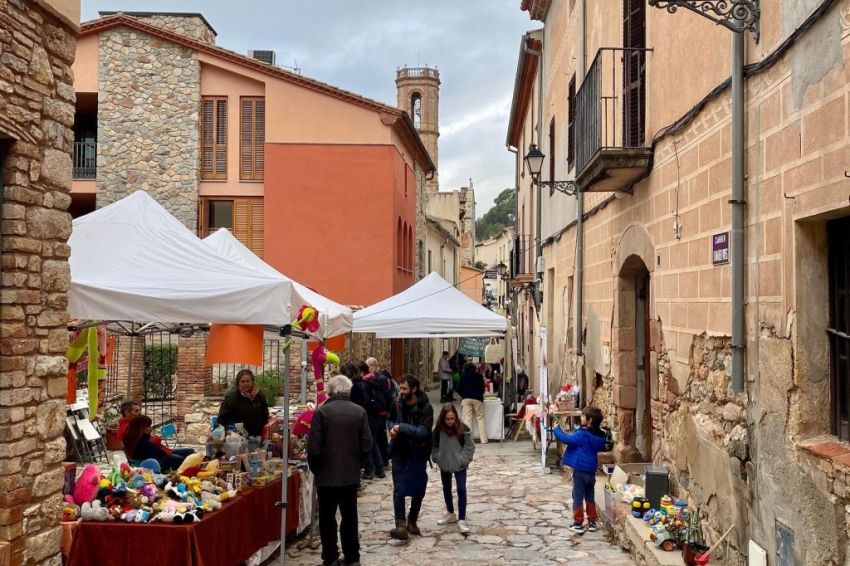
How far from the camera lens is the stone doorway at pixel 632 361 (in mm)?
8922

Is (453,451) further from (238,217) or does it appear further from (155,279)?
(238,217)

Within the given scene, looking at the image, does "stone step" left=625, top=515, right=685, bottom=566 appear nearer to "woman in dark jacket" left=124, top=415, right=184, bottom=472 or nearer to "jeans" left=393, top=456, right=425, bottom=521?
"jeans" left=393, top=456, right=425, bottom=521

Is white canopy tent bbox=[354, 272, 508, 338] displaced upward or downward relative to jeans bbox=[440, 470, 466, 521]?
upward

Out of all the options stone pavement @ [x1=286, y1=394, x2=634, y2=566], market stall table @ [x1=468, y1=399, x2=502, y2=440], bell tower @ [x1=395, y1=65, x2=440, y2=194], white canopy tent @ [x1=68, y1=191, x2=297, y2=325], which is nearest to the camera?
white canopy tent @ [x1=68, y1=191, x2=297, y2=325]

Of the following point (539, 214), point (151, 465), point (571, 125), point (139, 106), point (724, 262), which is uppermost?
point (139, 106)

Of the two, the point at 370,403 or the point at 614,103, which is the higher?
the point at 614,103

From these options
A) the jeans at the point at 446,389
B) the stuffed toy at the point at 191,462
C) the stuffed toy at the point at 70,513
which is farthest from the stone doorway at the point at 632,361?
the jeans at the point at 446,389

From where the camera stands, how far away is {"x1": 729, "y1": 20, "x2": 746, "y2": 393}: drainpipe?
16.8 ft

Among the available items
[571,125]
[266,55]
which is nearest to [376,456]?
[571,125]

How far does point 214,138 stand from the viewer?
19.5m

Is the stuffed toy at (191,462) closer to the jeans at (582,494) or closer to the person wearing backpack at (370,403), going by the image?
the jeans at (582,494)

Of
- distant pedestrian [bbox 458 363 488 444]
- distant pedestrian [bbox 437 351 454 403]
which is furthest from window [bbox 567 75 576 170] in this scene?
distant pedestrian [bbox 437 351 454 403]

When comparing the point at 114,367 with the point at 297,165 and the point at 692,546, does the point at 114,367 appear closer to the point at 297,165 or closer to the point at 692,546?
the point at 297,165

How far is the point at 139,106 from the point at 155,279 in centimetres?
1421
